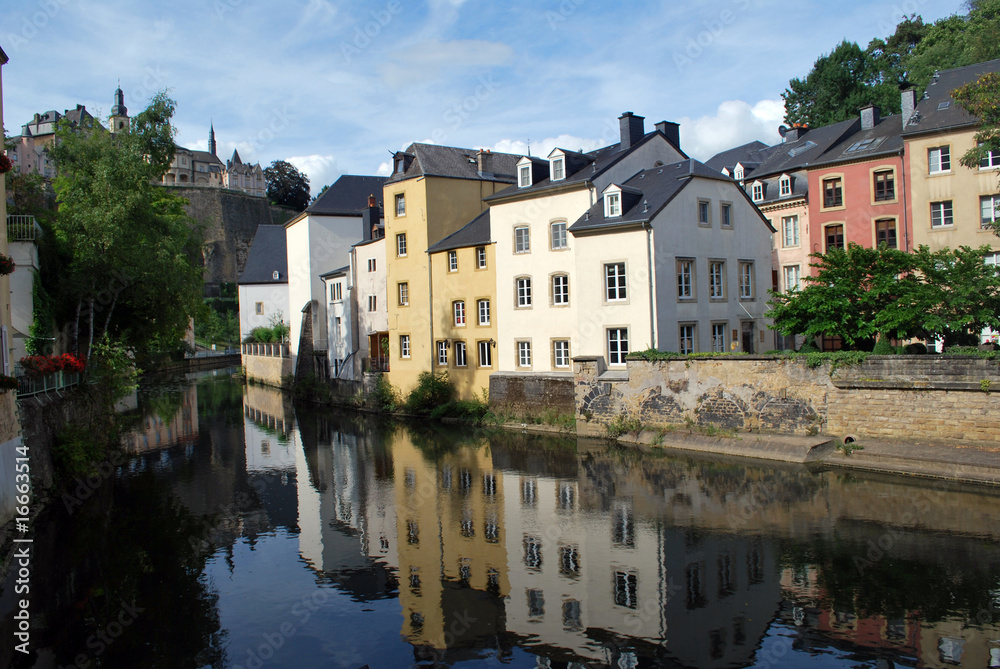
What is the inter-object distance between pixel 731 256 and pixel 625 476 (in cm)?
1202

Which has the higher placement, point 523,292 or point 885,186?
point 885,186

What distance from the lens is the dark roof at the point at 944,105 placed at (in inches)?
1142

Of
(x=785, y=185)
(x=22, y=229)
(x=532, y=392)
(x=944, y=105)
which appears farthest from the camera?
(x=785, y=185)

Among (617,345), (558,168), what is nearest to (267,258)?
(558,168)

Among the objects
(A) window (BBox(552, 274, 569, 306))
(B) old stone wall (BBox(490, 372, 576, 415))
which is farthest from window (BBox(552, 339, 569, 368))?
(A) window (BBox(552, 274, 569, 306))

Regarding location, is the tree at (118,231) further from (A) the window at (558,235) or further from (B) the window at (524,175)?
(A) the window at (558,235)

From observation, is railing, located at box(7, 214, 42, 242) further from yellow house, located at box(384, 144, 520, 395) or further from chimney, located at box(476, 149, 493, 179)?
chimney, located at box(476, 149, 493, 179)

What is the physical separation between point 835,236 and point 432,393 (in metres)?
19.8

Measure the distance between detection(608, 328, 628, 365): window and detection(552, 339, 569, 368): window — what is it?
2192 mm

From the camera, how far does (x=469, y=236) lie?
1270 inches

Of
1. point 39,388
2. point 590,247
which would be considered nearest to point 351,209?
point 590,247

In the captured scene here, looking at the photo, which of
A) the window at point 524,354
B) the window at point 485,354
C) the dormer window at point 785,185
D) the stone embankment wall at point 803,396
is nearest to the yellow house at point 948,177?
the dormer window at point 785,185

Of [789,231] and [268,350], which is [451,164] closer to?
[789,231]

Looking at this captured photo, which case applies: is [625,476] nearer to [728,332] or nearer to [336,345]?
[728,332]
